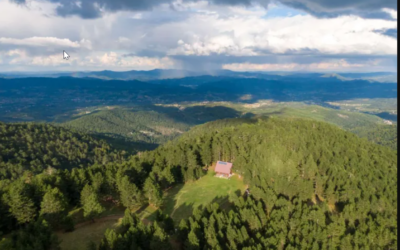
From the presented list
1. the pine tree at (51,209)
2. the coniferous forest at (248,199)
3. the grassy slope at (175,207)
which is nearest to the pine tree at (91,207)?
the coniferous forest at (248,199)

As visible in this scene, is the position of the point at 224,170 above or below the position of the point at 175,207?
above

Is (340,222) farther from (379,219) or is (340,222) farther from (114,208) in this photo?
(114,208)

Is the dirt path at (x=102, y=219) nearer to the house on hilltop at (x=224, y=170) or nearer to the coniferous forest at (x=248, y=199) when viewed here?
the coniferous forest at (x=248, y=199)

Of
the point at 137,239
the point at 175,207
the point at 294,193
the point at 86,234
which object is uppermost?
the point at 137,239

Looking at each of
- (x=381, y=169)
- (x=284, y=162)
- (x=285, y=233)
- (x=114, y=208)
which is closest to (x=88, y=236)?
(x=114, y=208)

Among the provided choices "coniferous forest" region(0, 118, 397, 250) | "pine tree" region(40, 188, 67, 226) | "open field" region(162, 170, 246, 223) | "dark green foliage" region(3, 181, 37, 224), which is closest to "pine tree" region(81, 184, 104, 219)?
"coniferous forest" region(0, 118, 397, 250)

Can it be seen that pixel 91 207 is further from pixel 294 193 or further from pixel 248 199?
pixel 294 193

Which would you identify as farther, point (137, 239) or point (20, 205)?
point (20, 205)

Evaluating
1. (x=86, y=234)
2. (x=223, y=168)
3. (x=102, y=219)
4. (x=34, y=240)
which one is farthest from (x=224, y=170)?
(x=34, y=240)
